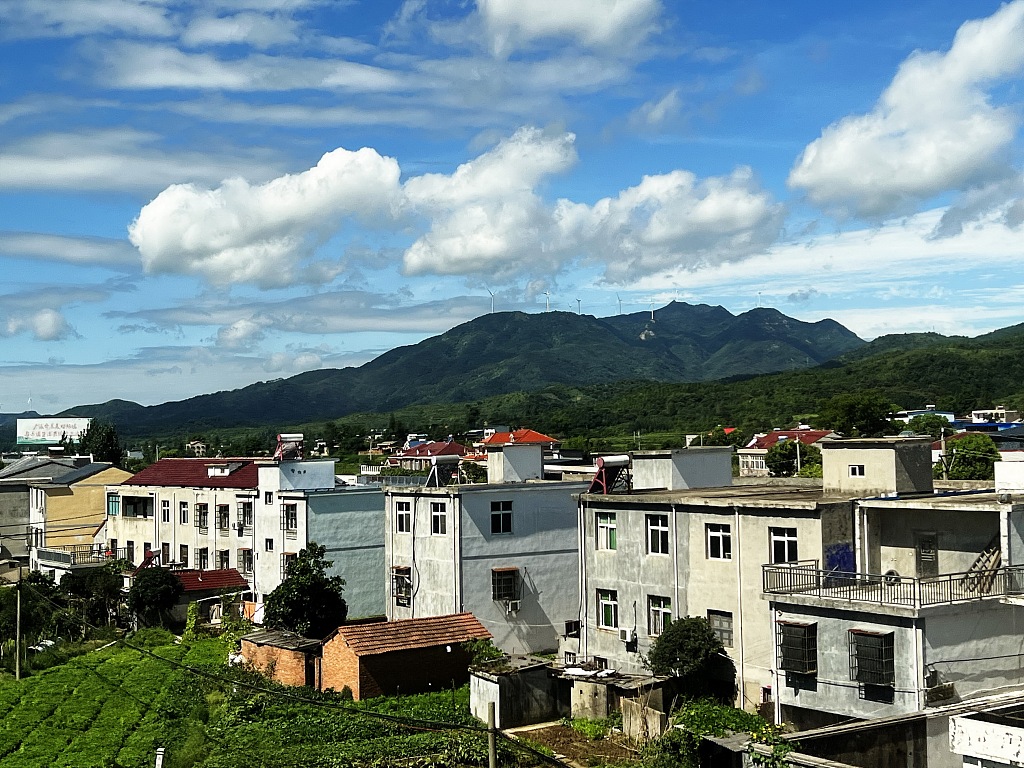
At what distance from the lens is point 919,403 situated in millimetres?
150750

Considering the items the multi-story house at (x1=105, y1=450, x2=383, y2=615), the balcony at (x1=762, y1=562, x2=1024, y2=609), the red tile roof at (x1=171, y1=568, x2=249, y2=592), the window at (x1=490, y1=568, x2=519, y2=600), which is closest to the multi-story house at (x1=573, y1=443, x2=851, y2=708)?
the balcony at (x1=762, y1=562, x2=1024, y2=609)

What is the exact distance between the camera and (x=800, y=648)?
20625 millimetres

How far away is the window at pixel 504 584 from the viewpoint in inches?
1294

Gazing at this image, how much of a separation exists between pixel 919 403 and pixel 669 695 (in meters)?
139

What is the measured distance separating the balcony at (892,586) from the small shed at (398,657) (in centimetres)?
1017

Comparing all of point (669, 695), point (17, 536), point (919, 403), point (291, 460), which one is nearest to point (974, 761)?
point (669, 695)

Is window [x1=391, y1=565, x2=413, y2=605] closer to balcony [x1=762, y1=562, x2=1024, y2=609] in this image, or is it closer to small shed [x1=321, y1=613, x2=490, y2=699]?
small shed [x1=321, y1=613, x2=490, y2=699]

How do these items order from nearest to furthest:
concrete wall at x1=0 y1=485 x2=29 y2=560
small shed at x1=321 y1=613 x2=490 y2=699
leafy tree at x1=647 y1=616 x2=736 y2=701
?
leafy tree at x1=647 y1=616 x2=736 y2=701
small shed at x1=321 y1=613 x2=490 y2=699
concrete wall at x1=0 y1=485 x2=29 y2=560

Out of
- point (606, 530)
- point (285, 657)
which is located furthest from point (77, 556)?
point (606, 530)

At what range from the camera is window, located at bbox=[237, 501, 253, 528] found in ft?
142

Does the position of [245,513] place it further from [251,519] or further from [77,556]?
[77,556]

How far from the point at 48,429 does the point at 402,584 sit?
105517 mm

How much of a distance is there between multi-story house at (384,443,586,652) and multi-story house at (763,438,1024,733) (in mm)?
12656

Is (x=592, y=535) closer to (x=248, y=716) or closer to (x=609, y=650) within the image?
(x=609, y=650)
